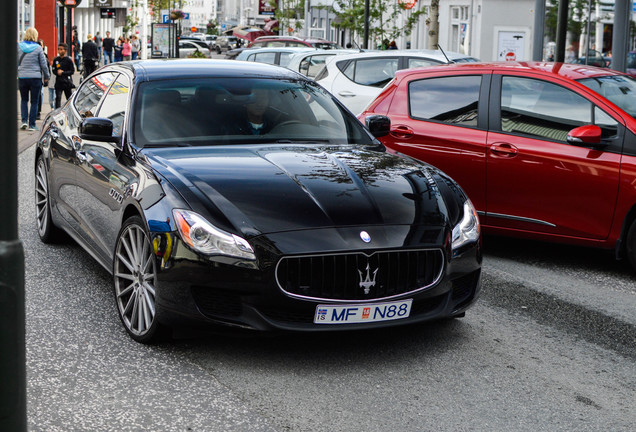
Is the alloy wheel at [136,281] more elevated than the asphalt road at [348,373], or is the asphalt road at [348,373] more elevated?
the alloy wheel at [136,281]

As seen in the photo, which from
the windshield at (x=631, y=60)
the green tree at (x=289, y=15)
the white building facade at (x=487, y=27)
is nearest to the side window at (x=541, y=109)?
the windshield at (x=631, y=60)

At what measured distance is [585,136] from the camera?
23.6 ft

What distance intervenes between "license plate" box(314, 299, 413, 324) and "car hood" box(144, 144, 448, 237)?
1.31ft

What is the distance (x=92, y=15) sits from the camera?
2724 inches

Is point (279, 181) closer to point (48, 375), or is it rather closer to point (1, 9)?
point (48, 375)

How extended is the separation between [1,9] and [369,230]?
2.60 metres

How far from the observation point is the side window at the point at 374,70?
628 inches

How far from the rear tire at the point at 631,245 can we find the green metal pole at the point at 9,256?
5.35 metres

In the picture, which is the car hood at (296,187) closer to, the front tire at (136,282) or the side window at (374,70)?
the front tire at (136,282)

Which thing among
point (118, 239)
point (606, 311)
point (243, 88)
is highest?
point (243, 88)

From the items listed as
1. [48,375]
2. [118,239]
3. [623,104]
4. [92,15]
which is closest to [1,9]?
[48,375]

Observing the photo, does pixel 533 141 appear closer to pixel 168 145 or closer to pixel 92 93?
pixel 168 145

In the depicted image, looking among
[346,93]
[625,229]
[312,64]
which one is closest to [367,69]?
[346,93]

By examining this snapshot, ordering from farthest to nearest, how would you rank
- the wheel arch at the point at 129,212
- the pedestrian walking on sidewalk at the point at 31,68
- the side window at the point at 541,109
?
1. the pedestrian walking on sidewalk at the point at 31,68
2. the side window at the point at 541,109
3. the wheel arch at the point at 129,212
